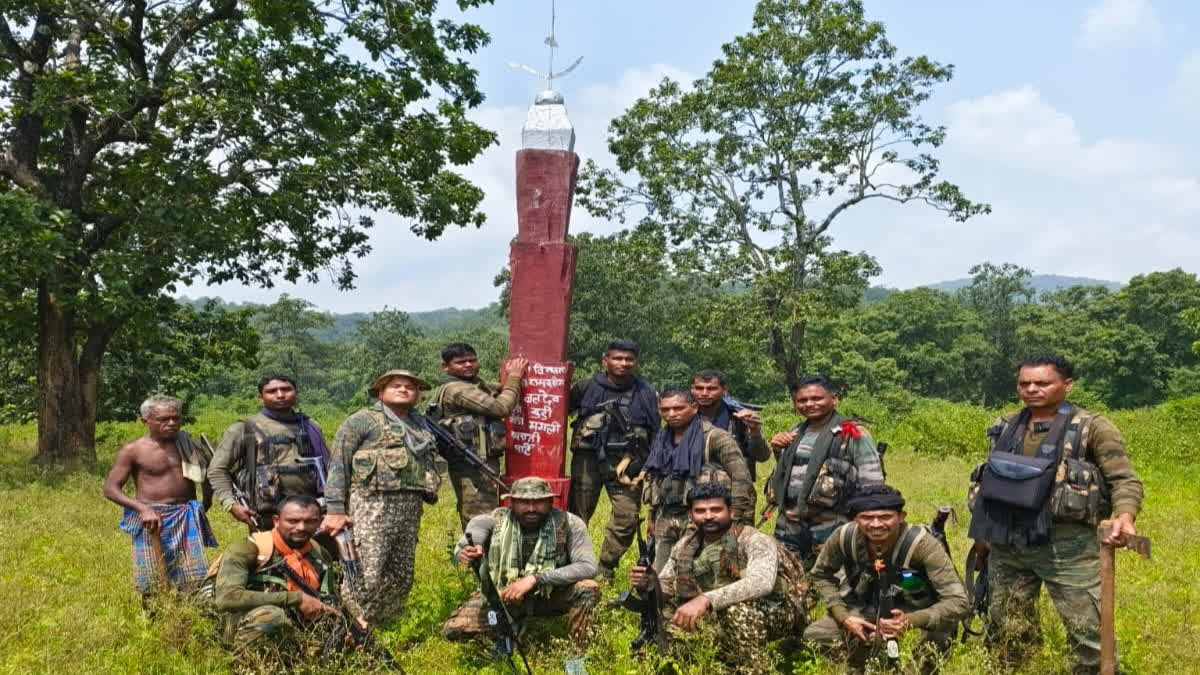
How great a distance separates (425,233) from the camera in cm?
1331

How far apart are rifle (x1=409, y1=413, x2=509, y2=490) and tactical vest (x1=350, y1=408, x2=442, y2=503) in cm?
38

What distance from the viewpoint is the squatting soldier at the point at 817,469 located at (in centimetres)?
484

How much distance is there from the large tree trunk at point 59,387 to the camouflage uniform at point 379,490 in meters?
9.48

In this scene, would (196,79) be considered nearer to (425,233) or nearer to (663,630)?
(425,233)

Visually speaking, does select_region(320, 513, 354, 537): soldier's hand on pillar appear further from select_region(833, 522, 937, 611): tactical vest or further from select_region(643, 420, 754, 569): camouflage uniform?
select_region(833, 522, 937, 611): tactical vest

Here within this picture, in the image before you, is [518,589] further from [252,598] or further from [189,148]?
[189,148]

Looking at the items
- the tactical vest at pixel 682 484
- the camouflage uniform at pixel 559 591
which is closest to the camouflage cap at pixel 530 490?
the camouflage uniform at pixel 559 591

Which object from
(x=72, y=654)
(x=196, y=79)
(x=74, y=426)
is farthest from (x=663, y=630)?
(x=74, y=426)

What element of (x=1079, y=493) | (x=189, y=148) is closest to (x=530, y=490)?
(x=1079, y=493)

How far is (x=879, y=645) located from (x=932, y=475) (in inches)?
373

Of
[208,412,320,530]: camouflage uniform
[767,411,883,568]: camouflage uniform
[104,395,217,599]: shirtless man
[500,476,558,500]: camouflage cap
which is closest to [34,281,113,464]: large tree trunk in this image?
[104,395,217,599]: shirtless man

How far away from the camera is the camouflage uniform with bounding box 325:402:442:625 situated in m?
4.97

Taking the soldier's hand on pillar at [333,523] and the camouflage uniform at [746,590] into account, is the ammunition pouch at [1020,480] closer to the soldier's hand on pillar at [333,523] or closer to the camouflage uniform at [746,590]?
the camouflage uniform at [746,590]

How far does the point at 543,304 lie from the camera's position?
575 cm
